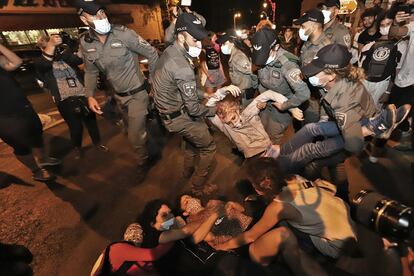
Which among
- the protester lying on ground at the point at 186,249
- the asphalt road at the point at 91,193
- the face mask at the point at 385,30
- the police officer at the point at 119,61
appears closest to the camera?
the protester lying on ground at the point at 186,249

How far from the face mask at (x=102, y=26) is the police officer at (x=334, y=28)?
3097 mm

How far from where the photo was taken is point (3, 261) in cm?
192

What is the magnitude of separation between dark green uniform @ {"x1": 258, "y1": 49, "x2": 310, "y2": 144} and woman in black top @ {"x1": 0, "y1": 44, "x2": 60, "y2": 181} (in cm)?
311

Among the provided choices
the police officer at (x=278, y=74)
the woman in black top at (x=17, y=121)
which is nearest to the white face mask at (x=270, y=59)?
the police officer at (x=278, y=74)

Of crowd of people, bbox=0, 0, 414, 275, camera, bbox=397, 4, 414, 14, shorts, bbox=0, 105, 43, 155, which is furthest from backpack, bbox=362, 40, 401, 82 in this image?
shorts, bbox=0, 105, 43, 155

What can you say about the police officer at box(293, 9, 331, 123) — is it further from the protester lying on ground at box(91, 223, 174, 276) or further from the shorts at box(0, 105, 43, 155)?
the shorts at box(0, 105, 43, 155)

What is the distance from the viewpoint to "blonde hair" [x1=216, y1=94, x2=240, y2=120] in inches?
111

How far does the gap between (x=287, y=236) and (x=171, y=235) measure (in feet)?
3.07

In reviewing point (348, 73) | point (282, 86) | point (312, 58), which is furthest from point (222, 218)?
point (312, 58)

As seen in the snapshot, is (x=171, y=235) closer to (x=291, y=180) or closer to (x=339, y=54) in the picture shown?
(x=291, y=180)

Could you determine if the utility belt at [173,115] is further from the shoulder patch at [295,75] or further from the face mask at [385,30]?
the face mask at [385,30]

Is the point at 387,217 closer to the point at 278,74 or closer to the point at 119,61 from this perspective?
the point at 278,74

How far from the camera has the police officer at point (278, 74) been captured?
2861 mm

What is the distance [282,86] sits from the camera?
10.4ft
